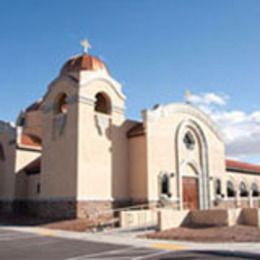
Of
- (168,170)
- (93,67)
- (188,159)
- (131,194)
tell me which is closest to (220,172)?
(188,159)

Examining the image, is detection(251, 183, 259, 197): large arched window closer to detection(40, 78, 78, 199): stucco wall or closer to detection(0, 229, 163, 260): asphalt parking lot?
detection(40, 78, 78, 199): stucco wall

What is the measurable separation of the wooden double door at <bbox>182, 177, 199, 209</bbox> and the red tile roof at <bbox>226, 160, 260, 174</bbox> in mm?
7519

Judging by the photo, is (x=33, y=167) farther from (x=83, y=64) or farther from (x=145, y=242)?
(x=145, y=242)

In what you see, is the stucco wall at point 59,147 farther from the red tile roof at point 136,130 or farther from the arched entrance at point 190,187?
the arched entrance at point 190,187

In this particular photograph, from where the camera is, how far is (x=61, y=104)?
2862 centimetres

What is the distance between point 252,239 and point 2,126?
29073 mm

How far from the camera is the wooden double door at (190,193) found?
96.4ft

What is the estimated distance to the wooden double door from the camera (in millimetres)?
29391

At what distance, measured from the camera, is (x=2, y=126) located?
38.0 meters

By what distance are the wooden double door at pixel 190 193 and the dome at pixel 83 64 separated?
426 inches

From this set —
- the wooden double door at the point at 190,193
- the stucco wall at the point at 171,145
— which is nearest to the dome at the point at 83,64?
the stucco wall at the point at 171,145

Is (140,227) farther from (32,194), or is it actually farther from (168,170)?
(32,194)

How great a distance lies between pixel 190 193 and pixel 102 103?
9.76 m

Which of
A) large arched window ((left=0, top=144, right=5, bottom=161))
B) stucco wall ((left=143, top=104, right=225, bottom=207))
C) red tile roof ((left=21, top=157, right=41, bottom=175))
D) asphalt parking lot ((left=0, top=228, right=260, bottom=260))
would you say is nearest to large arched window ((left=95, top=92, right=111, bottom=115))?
stucco wall ((left=143, top=104, right=225, bottom=207))
